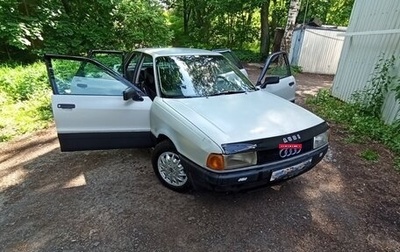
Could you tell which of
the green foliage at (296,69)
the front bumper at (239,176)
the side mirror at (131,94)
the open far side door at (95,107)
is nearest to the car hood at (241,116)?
the front bumper at (239,176)

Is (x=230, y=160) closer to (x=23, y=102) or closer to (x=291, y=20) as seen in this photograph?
(x=23, y=102)

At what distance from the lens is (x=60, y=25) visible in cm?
1060

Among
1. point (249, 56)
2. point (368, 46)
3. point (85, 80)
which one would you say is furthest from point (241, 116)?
point (249, 56)

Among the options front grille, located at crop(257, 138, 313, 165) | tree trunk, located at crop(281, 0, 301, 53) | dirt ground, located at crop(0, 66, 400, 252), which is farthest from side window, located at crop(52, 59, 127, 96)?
tree trunk, located at crop(281, 0, 301, 53)

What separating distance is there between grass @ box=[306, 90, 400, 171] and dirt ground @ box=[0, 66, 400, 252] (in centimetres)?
44

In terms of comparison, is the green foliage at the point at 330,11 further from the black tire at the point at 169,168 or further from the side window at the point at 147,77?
the black tire at the point at 169,168

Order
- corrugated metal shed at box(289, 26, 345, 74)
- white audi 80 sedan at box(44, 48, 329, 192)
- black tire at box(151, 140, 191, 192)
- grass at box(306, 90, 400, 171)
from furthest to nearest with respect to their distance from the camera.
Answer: corrugated metal shed at box(289, 26, 345, 74)
grass at box(306, 90, 400, 171)
black tire at box(151, 140, 191, 192)
white audi 80 sedan at box(44, 48, 329, 192)

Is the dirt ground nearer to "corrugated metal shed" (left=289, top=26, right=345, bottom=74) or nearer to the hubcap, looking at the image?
the hubcap

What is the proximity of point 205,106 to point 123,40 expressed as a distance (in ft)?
36.0

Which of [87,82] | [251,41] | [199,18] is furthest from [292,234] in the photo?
[199,18]

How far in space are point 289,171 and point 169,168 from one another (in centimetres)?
134

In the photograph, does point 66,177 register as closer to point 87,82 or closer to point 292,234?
point 87,82

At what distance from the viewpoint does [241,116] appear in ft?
9.30

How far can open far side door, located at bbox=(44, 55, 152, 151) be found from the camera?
128 inches
